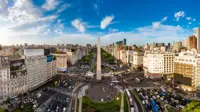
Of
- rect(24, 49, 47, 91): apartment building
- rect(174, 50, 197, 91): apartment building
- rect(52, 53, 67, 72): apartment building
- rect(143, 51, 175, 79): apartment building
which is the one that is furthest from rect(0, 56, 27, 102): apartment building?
rect(143, 51, 175, 79): apartment building

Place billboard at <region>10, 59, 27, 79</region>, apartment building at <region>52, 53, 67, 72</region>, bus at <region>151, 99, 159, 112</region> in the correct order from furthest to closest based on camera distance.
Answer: apartment building at <region>52, 53, 67, 72</region>, billboard at <region>10, 59, 27, 79</region>, bus at <region>151, 99, 159, 112</region>

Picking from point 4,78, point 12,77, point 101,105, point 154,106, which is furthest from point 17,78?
point 154,106

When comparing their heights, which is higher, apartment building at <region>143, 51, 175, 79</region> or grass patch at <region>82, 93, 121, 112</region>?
apartment building at <region>143, 51, 175, 79</region>

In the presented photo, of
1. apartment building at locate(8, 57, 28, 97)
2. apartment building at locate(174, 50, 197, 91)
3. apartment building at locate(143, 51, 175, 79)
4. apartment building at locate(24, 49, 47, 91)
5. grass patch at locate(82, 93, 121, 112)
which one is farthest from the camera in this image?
apartment building at locate(143, 51, 175, 79)

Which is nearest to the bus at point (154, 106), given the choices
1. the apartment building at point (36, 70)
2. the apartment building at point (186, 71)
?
the apartment building at point (186, 71)

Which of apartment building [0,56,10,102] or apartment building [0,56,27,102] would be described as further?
apartment building [0,56,27,102]

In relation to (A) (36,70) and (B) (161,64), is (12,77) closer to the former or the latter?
(A) (36,70)

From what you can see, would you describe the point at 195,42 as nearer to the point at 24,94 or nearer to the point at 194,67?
the point at 194,67

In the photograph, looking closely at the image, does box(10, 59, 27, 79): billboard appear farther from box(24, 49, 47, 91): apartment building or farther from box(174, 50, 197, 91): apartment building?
box(174, 50, 197, 91): apartment building
